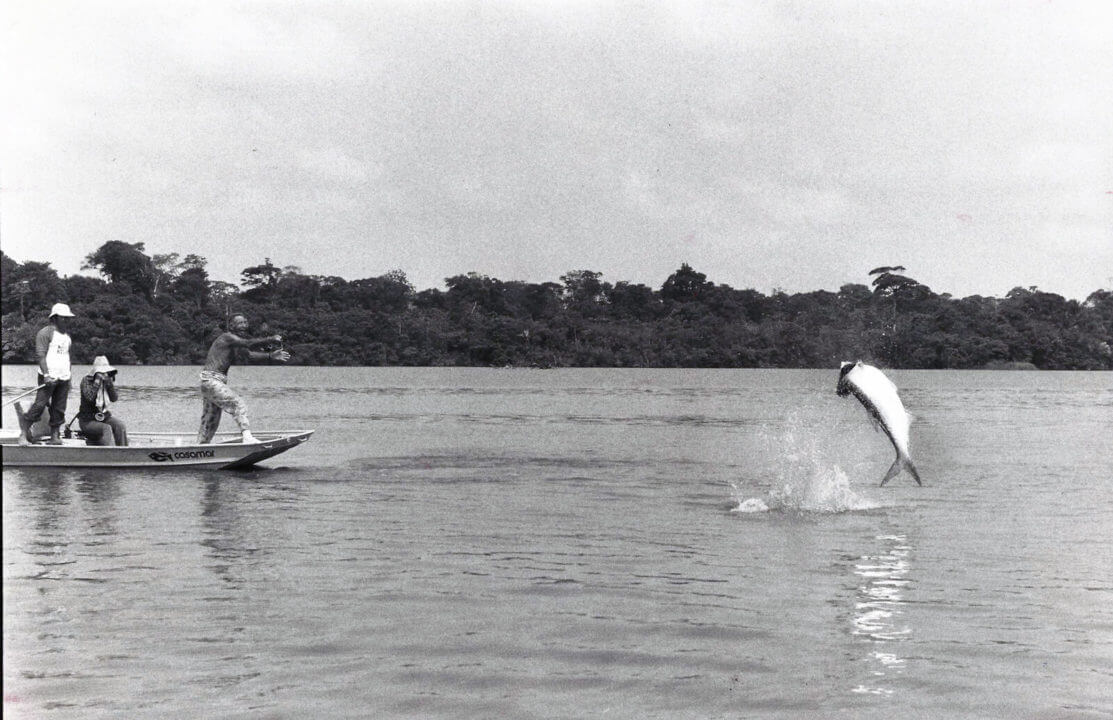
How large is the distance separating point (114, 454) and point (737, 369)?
128 meters

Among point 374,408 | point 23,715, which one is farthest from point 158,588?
point 374,408

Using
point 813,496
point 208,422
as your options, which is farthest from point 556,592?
point 208,422

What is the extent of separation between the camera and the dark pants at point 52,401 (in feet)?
67.7

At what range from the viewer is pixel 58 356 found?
2008cm

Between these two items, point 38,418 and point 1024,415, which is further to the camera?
point 1024,415

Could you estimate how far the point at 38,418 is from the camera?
21.8 meters

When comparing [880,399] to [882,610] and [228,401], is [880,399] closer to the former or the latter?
[882,610]

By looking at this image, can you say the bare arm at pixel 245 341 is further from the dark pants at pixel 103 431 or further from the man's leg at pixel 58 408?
the man's leg at pixel 58 408

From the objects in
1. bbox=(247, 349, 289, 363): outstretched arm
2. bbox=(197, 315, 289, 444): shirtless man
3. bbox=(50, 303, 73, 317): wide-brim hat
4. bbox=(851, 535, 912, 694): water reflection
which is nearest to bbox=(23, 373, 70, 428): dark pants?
bbox=(50, 303, 73, 317): wide-brim hat

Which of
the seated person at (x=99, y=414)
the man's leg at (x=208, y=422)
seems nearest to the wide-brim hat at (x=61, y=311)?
the seated person at (x=99, y=414)

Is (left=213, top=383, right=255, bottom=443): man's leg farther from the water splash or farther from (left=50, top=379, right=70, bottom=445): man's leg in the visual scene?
the water splash

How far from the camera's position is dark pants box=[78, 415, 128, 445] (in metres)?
→ 21.8

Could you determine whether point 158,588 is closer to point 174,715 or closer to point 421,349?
point 174,715

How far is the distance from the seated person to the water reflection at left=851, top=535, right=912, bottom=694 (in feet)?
46.6
